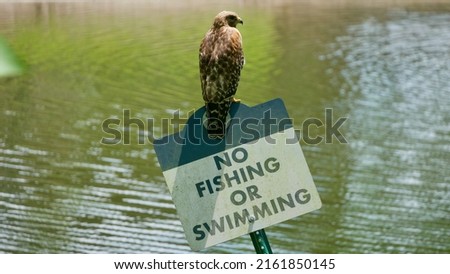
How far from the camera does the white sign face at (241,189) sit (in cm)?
145

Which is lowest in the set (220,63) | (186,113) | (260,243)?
(186,113)

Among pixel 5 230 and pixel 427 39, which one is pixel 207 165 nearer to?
pixel 5 230

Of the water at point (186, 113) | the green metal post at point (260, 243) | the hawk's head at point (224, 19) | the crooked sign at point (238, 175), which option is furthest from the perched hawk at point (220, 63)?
the water at point (186, 113)

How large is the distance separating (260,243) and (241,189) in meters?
0.12

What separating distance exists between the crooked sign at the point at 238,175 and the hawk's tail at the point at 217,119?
1cm

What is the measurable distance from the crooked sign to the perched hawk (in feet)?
0.79

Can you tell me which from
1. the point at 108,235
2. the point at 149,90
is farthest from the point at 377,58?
the point at 108,235

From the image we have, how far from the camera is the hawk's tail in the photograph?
1.46 m

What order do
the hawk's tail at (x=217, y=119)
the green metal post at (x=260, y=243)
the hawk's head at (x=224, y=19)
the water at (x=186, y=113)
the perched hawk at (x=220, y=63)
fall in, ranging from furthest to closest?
the water at (x=186, y=113) → the hawk's head at (x=224, y=19) → the perched hawk at (x=220, y=63) → the hawk's tail at (x=217, y=119) → the green metal post at (x=260, y=243)

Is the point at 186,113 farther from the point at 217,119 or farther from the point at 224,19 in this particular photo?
the point at 217,119

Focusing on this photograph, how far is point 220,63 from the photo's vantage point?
6.50 feet

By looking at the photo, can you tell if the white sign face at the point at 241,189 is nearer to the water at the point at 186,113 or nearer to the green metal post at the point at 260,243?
the green metal post at the point at 260,243

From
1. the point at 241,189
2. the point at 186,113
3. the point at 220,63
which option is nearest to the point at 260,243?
the point at 241,189

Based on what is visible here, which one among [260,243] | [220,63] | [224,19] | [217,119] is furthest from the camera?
[224,19]
